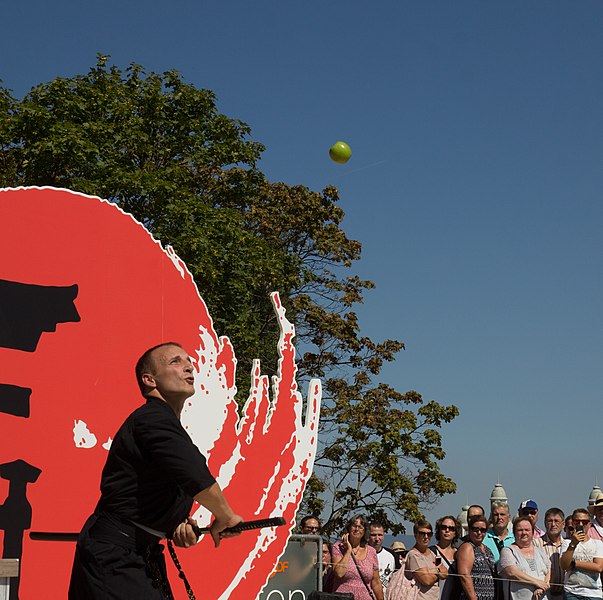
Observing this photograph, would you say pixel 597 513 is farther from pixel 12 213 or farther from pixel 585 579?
pixel 12 213

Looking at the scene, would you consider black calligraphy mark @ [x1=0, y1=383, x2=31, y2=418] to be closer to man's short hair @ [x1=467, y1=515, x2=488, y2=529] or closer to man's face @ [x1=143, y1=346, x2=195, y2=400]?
man's face @ [x1=143, y1=346, x2=195, y2=400]

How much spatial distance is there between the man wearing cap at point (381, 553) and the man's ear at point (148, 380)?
5666mm

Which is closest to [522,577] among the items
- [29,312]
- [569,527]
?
[569,527]

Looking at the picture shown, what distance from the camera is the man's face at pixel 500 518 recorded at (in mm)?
9742

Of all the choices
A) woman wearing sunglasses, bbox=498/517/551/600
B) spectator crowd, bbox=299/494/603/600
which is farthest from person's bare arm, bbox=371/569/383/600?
woman wearing sunglasses, bbox=498/517/551/600

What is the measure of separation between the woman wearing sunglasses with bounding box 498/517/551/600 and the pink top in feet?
3.95

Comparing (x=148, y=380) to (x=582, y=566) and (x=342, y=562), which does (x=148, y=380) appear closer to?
(x=342, y=562)

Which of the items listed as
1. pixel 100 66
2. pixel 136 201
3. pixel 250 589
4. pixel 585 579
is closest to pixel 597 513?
pixel 585 579

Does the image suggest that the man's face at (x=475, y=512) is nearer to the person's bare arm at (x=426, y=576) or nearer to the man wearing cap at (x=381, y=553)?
the person's bare arm at (x=426, y=576)

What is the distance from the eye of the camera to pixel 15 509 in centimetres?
676

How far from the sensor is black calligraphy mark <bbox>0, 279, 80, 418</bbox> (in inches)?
273

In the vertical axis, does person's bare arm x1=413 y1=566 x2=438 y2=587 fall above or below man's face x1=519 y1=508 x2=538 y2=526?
below

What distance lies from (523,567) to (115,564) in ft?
17.9

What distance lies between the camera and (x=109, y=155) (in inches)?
750
